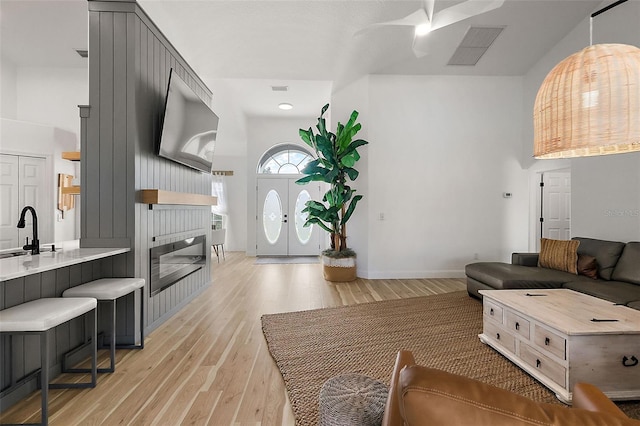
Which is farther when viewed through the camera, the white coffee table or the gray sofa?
the gray sofa

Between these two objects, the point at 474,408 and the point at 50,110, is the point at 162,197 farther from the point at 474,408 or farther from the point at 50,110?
the point at 50,110

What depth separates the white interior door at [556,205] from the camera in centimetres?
564

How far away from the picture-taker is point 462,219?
18.7 ft

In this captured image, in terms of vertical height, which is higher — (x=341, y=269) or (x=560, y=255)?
(x=560, y=255)

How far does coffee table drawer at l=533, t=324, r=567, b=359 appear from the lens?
202cm

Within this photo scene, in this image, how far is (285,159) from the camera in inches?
340

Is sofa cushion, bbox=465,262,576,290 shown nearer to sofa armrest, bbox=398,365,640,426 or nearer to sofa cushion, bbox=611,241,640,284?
sofa cushion, bbox=611,241,640,284

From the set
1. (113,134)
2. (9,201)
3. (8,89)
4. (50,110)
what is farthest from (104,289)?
(8,89)

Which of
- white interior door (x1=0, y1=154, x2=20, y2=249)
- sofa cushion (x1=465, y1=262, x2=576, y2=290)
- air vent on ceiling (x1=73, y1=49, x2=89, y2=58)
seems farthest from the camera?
white interior door (x1=0, y1=154, x2=20, y2=249)

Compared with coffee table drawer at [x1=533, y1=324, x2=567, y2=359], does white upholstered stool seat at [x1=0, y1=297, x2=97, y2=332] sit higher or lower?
higher

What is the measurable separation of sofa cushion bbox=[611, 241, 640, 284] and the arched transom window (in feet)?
20.9

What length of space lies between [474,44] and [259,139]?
5157 millimetres

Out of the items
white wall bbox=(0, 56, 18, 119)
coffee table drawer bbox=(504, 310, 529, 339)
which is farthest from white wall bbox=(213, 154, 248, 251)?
coffee table drawer bbox=(504, 310, 529, 339)

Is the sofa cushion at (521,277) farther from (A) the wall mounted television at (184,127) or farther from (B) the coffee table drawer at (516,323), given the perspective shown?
(A) the wall mounted television at (184,127)
